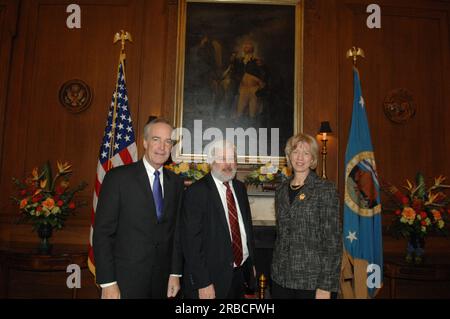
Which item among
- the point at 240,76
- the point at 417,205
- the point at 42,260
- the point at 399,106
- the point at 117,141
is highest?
the point at 240,76

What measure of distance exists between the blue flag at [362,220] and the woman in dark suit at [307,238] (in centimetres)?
194

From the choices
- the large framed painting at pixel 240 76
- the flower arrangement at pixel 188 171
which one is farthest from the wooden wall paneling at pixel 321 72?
the flower arrangement at pixel 188 171

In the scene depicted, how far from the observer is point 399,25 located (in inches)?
223

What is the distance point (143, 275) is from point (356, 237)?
2923 millimetres

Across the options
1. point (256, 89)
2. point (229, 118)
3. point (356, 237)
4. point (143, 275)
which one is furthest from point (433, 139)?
point (143, 275)

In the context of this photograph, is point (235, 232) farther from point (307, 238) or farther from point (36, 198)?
point (36, 198)

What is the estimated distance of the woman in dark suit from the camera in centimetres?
222

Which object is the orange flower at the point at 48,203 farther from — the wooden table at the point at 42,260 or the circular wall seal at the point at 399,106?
the circular wall seal at the point at 399,106

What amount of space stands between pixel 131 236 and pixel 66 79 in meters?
4.24

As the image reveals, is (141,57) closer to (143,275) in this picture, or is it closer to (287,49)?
(287,49)

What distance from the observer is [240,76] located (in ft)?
17.8

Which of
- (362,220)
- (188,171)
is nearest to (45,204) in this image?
(188,171)

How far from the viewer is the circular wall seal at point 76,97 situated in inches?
212

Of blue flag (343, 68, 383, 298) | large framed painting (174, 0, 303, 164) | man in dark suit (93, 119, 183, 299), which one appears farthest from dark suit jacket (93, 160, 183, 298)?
large framed painting (174, 0, 303, 164)
